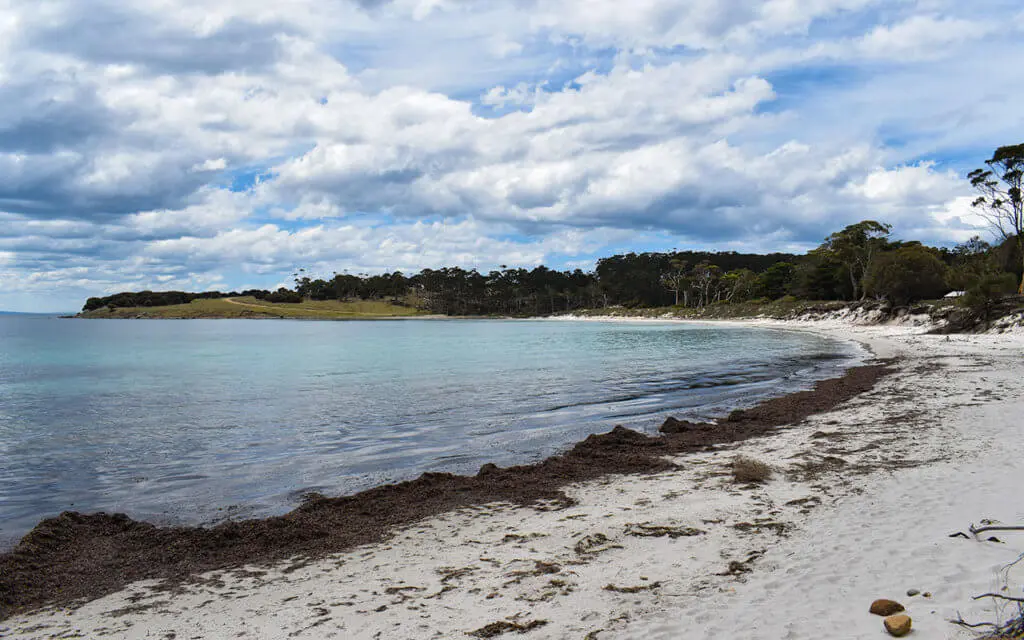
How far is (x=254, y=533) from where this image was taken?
757cm

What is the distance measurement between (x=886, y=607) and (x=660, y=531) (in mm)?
2741

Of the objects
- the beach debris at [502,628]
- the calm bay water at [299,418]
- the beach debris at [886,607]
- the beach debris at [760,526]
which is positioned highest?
the beach debris at [886,607]

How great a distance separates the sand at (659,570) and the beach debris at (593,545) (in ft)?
0.09

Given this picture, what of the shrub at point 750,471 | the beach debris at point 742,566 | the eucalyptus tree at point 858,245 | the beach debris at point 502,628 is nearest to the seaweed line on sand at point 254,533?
the shrub at point 750,471

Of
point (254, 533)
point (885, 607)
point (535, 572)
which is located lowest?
point (254, 533)

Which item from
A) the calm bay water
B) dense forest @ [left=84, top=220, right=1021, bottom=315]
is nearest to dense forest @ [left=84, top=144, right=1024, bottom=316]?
dense forest @ [left=84, top=220, right=1021, bottom=315]

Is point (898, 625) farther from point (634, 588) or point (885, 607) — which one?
point (634, 588)

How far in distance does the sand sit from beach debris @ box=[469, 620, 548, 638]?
0.07ft

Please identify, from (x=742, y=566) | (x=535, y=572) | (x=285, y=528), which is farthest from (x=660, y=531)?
(x=285, y=528)

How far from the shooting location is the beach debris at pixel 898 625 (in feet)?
13.1

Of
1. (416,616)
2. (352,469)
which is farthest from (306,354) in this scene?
(416,616)

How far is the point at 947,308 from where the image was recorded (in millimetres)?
48125

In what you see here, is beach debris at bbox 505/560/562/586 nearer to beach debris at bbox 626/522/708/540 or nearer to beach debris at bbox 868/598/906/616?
beach debris at bbox 626/522/708/540

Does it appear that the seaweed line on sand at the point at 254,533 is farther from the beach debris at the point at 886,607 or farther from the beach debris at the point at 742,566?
the beach debris at the point at 886,607
